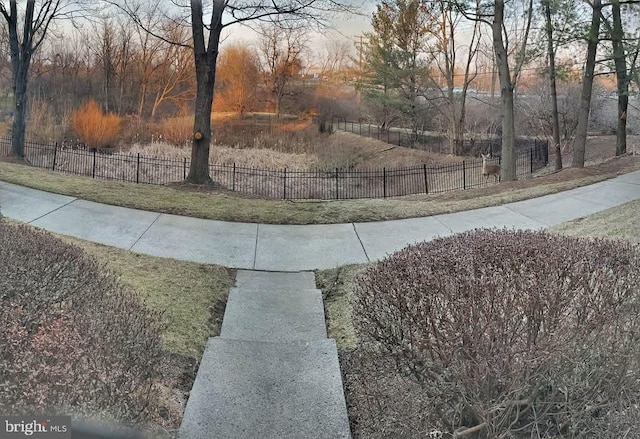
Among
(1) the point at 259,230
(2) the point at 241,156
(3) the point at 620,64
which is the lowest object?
(1) the point at 259,230

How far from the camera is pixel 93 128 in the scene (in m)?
22.9

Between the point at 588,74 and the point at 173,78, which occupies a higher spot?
the point at 173,78

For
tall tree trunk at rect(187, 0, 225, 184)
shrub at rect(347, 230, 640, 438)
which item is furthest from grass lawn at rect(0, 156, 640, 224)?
shrub at rect(347, 230, 640, 438)

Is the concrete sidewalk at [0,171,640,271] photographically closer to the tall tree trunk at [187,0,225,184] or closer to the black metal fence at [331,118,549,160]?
the tall tree trunk at [187,0,225,184]

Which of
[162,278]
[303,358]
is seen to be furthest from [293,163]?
[303,358]

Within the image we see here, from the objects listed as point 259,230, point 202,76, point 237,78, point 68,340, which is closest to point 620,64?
point 202,76

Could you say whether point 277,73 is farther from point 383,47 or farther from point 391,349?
point 391,349

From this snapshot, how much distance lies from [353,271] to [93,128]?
20.9 metres

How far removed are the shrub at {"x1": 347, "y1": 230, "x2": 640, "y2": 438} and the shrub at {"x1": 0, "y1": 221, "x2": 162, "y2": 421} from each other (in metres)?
1.42

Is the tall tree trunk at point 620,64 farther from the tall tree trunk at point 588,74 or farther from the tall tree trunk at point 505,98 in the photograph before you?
the tall tree trunk at point 505,98

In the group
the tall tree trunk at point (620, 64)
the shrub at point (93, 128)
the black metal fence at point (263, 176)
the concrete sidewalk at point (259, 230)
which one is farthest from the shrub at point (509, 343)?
the shrub at point (93, 128)

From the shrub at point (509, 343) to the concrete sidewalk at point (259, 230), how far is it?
334cm

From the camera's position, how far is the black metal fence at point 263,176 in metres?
15.8

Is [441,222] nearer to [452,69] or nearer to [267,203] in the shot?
[267,203]
